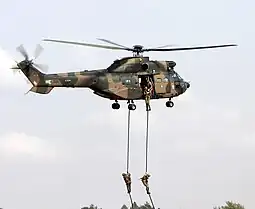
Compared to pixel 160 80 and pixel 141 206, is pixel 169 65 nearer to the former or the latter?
pixel 160 80

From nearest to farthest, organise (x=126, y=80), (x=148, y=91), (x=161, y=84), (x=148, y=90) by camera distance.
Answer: (x=148, y=91), (x=148, y=90), (x=126, y=80), (x=161, y=84)

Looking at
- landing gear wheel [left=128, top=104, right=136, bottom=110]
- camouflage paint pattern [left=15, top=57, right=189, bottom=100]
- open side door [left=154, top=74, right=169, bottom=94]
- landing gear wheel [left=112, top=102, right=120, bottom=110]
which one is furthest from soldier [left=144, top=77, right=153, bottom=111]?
landing gear wheel [left=112, top=102, right=120, bottom=110]

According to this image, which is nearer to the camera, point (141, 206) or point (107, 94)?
point (107, 94)

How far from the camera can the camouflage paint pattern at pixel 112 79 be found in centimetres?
4866

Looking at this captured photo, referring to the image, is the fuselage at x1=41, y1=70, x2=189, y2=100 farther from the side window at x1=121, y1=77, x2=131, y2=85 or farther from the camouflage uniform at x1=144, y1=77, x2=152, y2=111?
the camouflage uniform at x1=144, y1=77, x2=152, y2=111

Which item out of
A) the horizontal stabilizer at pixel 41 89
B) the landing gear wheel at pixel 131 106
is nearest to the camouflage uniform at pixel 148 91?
the landing gear wheel at pixel 131 106

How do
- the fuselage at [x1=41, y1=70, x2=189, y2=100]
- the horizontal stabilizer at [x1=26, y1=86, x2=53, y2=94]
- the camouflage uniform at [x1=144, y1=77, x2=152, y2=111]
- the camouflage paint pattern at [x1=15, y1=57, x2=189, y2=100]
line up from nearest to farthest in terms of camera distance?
1. the camouflage uniform at [x1=144, y1=77, x2=152, y2=111]
2. the horizontal stabilizer at [x1=26, y1=86, x2=53, y2=94]
3. the camouflage paint pattern at [x1=15, y1=57, x2=189, y2=100]
4. the fuselage at [x1=41, y1=70, x2=189, y2=100]

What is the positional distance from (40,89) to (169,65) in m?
8.36

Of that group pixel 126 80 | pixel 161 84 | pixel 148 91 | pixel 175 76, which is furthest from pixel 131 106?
pixel 175 76

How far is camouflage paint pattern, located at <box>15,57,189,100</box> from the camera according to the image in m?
48.7

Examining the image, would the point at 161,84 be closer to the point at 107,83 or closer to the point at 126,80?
the point at 126,80

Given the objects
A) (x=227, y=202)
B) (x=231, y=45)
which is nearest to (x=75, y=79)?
(x=231, y=45)

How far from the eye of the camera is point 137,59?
5019 cm

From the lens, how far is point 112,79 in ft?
163
